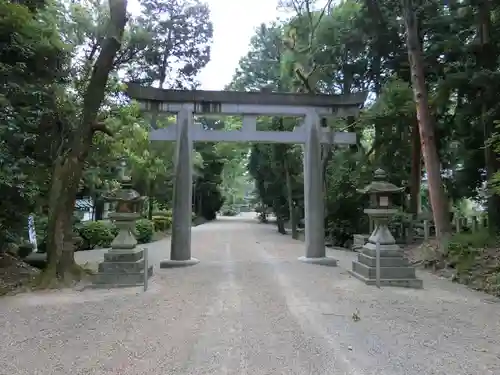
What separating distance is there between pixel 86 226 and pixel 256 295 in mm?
10484

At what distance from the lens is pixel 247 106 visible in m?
11.1

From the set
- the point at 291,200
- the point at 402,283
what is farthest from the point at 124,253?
the point at 291,200

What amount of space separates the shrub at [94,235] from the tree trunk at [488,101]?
42.9 feet

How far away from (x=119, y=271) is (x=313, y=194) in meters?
5.59

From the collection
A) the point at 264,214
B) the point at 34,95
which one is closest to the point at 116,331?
the point at 34,95

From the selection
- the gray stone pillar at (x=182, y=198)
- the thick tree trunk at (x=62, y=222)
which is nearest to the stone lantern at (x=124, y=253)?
the thick tree trunk at (x=62, y=222)

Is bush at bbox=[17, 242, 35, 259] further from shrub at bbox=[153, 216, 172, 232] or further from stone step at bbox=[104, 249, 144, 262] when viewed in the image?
shrub at bbox=[153, 216, 172, 232]

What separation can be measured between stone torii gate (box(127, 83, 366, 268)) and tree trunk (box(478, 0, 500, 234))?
331 centimetres

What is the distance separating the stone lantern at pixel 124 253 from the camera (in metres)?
8.02

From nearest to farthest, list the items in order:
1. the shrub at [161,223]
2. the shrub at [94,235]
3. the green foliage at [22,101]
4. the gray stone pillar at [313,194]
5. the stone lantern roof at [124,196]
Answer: the green foliage at [22,101] < the stone lantern roof at [124,196] < the gray stone pillar at [313,194] < the shrub at [94,235] < the shrub at [161,223]

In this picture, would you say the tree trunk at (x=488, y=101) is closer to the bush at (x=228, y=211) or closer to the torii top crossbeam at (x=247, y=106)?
the torii top crossbeam at (x=247, y=106)

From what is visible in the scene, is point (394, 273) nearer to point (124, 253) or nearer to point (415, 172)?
point (124, 253)

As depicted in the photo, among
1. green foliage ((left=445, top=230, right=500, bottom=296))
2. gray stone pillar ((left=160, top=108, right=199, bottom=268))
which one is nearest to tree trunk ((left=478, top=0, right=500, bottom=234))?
green foliage ((left=445, top=230, right=500, bottom=296))

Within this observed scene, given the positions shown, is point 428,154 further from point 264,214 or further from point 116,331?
point 264,214
